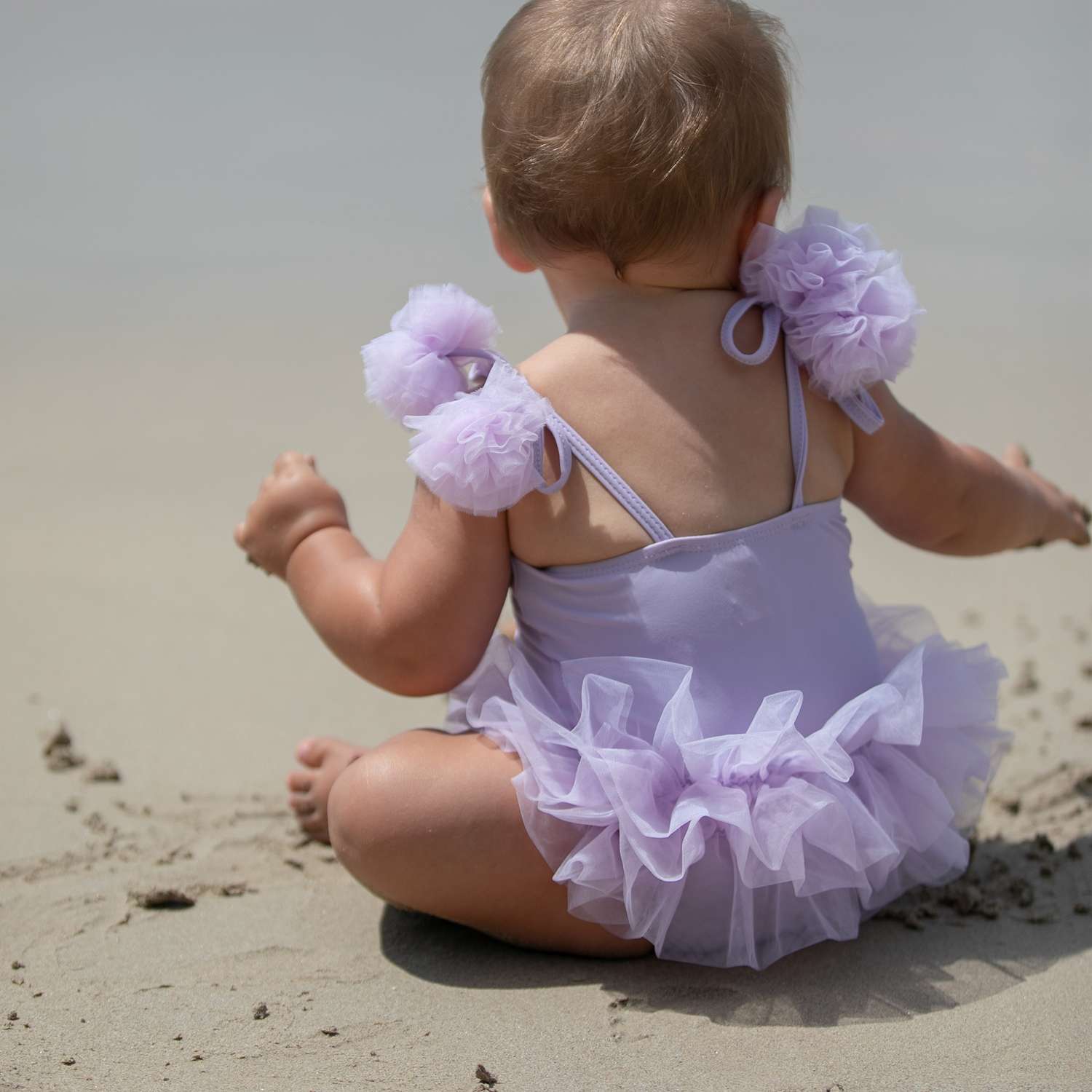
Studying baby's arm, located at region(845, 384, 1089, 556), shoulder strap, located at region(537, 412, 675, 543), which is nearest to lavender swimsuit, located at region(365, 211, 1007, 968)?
shoulder strap, located at region(537, 412, 675, 543)

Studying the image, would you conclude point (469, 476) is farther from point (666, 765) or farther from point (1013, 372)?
point (1013, 372)

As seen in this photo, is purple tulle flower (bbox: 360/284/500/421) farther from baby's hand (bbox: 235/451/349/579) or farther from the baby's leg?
the baby's leg

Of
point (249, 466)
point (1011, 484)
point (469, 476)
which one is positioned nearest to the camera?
point (469, 476)

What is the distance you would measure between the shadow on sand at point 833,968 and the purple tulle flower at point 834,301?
21.3 inches

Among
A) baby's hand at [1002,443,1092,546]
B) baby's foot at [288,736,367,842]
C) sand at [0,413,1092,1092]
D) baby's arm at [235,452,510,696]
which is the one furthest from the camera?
baby's hand at [1002,443,1092,546]

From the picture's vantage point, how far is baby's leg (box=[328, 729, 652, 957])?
1.29 meters

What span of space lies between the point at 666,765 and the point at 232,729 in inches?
33.4

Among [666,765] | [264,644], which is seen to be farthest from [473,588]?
[264,644]

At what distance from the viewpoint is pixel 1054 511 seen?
1.74 m

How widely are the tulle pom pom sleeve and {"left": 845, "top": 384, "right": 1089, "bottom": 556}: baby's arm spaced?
40cm

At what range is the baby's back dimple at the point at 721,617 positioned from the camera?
1.30 meters

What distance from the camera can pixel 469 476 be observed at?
1.25 m

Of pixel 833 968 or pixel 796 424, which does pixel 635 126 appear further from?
pixel 833 968

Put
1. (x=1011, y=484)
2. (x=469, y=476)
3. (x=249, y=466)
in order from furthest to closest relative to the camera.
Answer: (x=249, y=466), (x=1011, y=484), (x=469, y=476)
